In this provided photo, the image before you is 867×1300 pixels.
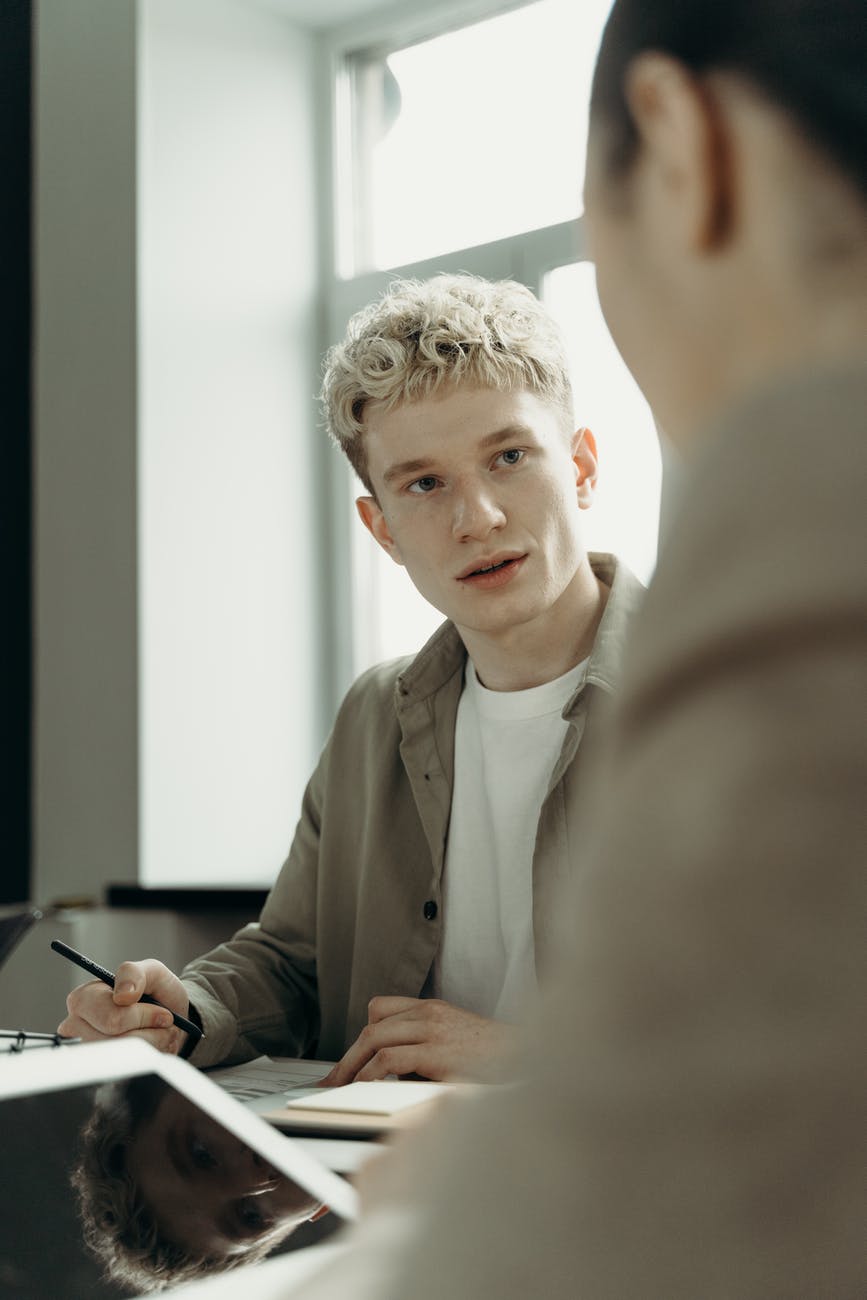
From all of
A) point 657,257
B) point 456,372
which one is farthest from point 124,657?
point 657,257

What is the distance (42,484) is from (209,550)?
0.46 meters

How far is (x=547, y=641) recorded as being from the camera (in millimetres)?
1716

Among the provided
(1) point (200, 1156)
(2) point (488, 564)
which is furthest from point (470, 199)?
(1) point (200, 1156)

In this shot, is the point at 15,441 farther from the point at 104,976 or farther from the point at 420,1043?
the point at 420,1043

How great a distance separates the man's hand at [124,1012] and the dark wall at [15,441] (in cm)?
189

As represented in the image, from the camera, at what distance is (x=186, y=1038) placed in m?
1.43

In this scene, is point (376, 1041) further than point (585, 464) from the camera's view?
No

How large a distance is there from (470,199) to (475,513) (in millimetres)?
1668

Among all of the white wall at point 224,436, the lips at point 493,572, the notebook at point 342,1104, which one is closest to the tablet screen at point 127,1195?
the notebook at point 342,1104

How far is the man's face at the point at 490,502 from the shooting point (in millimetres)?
1651

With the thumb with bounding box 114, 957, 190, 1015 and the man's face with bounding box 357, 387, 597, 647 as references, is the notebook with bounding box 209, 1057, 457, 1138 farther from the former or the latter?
the man's face with bounding box 357, 387, 597, 647

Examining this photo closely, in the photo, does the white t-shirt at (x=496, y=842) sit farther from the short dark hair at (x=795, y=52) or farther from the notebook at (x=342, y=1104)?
the short dark hair at (x=795, y=52)

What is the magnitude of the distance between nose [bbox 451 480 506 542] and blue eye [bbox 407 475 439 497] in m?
0.05

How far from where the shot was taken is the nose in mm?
1643
